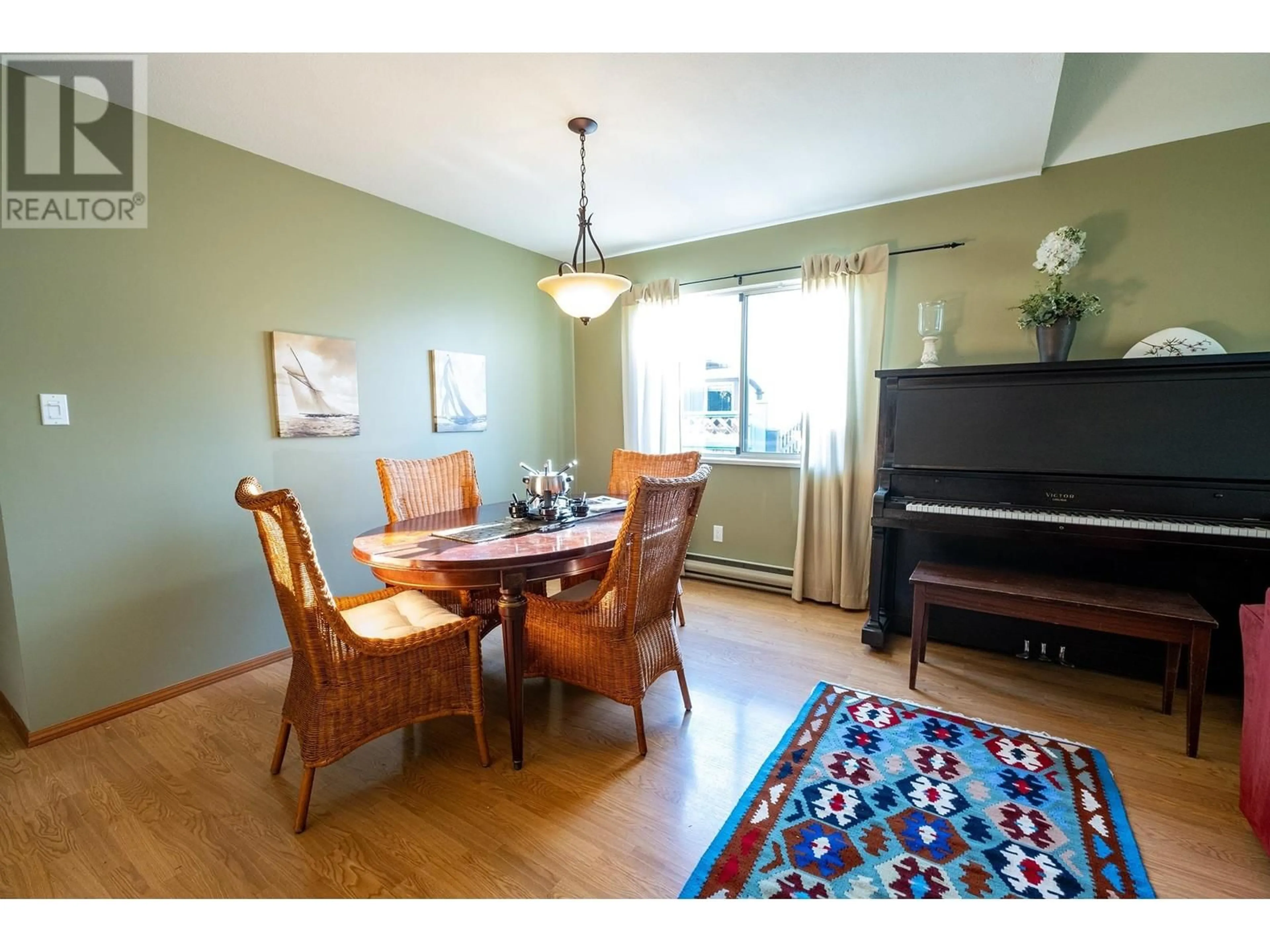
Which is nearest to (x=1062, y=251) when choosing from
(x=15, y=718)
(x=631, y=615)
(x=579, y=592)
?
(x=631, y=615)

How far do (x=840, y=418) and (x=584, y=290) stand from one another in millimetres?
1858

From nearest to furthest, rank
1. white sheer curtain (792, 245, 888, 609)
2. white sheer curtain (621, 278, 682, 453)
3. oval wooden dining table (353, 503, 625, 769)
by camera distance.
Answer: oval wooden dining table (353, 503, 625, 769), white sheer curtain (792, 245, 888, 609), white sheer curtain (621, 278, 682, 453)

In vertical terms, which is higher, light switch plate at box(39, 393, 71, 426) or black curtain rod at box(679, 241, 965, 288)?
black curtain rod at box(679, 241, 965, 288)

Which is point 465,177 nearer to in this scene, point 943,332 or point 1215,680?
point 943,332

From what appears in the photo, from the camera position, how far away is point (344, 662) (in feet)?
4.86

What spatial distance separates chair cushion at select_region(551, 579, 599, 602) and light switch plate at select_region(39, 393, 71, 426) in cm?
194

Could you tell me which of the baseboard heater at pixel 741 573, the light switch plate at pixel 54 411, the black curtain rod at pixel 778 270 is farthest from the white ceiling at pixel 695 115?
the baseboard heater at pixel 741 573

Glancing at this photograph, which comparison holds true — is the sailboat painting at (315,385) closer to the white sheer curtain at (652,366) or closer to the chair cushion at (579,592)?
the chair cushion at (579,592)

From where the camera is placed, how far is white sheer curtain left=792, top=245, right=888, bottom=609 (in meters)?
3.06

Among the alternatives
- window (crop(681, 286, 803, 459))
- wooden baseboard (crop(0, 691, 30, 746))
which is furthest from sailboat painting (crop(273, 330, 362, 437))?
window (crop(681, 286, 803, 459))

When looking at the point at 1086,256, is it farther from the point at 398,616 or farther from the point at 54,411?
the point at 54,411

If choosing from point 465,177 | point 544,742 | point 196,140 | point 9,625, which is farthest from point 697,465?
point 9,625

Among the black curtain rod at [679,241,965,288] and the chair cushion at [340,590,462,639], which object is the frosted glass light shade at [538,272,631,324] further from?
the black curtain rod at [679,241,965,288]
